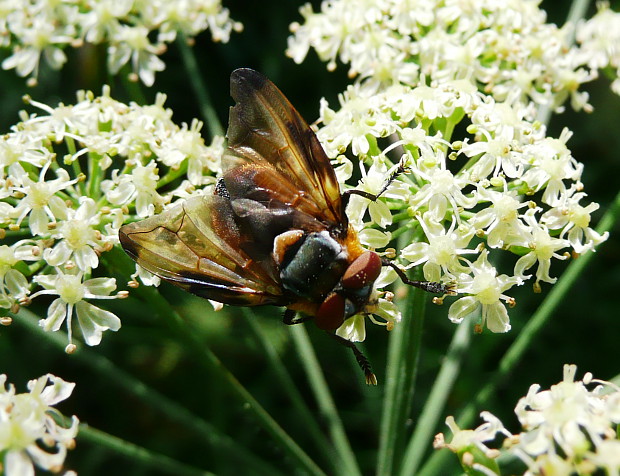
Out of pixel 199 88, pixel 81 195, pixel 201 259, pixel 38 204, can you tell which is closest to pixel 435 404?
pixel 201 259

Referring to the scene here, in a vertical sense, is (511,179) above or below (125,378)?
above

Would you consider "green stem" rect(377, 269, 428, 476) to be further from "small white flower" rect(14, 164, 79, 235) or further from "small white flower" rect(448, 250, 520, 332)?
"small white flower" rect(14, 164, 79, 235)

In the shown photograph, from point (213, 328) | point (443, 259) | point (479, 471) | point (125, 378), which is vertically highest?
point (443, 259)

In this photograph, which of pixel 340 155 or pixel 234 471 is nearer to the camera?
pixel 340 155

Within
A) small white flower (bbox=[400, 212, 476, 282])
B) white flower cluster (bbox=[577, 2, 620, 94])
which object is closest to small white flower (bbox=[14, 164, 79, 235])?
small white flower (bbox=[400, 212, 476, 282])

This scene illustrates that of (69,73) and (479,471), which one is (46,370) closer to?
(69,73)

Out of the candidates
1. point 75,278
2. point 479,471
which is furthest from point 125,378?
point 479,471

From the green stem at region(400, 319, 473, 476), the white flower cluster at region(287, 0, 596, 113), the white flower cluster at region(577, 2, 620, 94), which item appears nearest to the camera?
the green stem at region(400, 319, 473, 476)
